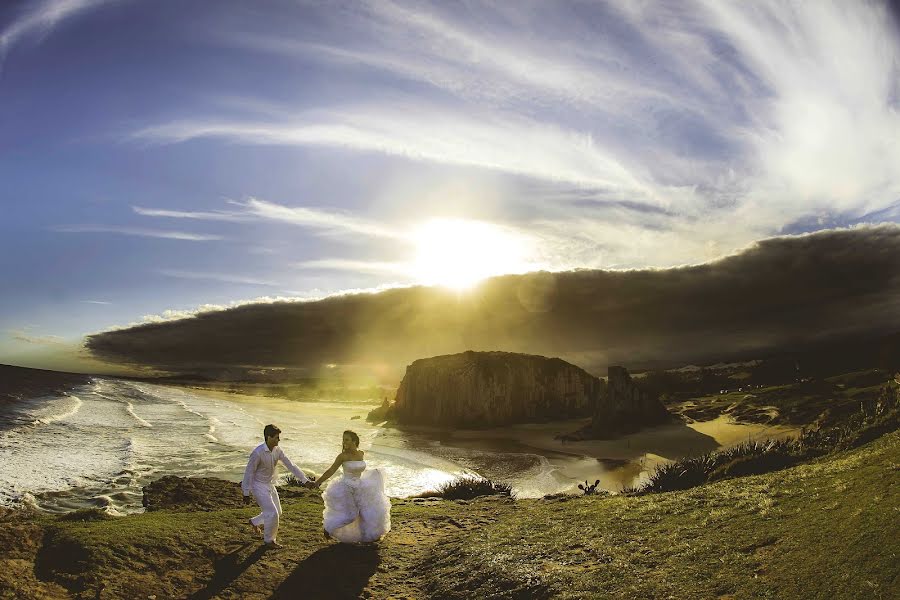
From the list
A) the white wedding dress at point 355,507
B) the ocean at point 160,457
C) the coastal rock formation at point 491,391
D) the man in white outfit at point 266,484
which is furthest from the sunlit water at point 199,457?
the coastal rock formation at point 491,391

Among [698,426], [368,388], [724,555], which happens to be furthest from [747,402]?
[368,388]

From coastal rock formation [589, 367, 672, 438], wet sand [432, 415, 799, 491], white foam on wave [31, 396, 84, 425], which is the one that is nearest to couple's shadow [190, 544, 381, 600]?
wet sand [432, 415, 799, 491]

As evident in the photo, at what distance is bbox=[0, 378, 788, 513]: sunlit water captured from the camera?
1641 cm

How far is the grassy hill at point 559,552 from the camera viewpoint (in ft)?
14.4

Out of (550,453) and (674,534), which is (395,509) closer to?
(674,534)

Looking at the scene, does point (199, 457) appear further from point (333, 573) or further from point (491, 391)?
point (491, 391)

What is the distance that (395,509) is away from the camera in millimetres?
11500

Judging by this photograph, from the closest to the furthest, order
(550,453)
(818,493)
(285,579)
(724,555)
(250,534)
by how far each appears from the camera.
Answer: (724,555) → (818,493) → (285,579) → (250,534) → (550,453)

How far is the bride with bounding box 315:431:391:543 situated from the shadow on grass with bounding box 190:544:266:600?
44.5 inches

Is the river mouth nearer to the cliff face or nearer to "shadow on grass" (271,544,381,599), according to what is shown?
the cliff face

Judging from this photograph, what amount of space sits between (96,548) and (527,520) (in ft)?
20.5

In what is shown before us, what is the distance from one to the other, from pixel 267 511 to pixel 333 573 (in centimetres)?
169

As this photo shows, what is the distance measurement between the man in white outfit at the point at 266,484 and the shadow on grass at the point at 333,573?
33.4 inches

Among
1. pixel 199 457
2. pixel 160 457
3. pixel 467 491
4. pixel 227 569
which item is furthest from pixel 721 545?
pixel 160 457
